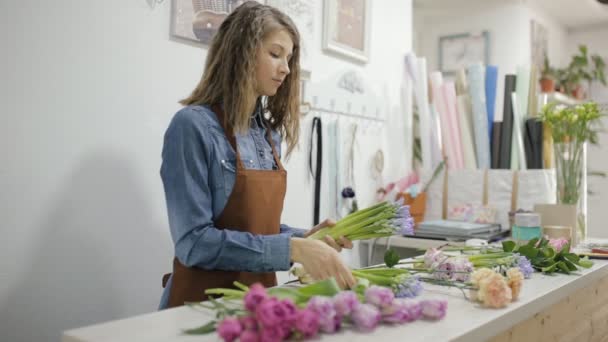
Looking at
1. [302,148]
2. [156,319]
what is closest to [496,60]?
[302,148]

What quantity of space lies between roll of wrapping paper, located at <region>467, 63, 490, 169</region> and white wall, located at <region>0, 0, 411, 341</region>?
5.02ft

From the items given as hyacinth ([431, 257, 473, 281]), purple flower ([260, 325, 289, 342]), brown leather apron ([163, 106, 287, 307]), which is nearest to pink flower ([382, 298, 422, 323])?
purple flower ([260, 325, 289, 342])

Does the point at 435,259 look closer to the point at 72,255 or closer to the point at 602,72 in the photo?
the point at 72,255

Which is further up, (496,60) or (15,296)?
(496,60)

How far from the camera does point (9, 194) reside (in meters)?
1.27

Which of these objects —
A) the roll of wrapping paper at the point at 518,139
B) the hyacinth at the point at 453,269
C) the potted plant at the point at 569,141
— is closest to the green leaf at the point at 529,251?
the hyacinth at the point at 453,269

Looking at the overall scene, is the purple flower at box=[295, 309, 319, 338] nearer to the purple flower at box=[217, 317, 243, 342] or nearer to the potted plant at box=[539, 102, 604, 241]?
the purple flower at box=[217, 317, 243, 342]

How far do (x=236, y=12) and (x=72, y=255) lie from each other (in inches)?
31.2

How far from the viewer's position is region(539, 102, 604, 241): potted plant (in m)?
2.12

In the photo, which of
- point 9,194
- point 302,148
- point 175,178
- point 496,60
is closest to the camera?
Answer: point 175,178

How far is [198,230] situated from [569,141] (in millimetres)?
1782

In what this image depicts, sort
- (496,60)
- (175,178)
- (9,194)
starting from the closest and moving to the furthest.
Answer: (175,178)
(9,194)
(496,60)

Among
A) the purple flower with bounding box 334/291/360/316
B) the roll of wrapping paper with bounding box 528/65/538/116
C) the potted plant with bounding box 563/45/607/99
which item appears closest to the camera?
the purple flower with bounding box 334/291/360/316

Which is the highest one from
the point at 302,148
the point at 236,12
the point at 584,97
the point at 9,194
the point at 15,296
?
the point at 584,97
